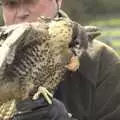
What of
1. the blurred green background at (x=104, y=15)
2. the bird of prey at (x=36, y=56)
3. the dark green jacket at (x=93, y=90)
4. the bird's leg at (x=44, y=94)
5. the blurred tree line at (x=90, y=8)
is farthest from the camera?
the blurred green background at (x=104, y=15)

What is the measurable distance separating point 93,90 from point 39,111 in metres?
0.78

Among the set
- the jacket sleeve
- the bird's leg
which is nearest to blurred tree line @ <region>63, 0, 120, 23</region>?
the jacket sleeve

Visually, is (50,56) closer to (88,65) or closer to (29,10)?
(29,10)

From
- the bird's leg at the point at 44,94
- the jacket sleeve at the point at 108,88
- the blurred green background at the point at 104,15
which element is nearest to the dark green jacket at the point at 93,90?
the jacket sleeve at the point at 108,88

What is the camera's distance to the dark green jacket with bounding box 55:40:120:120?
3.89 meters

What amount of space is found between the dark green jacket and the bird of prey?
560 millimetres

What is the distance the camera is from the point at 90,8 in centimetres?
1102

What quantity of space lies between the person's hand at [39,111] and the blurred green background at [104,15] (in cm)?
600

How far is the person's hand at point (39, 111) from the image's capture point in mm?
3125

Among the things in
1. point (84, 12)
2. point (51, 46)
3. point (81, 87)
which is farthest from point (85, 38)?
point (84, 12)

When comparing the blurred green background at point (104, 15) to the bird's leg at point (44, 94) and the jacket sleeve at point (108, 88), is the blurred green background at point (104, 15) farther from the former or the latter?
the bird's leg at point (44, 94)

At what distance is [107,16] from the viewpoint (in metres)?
12.1

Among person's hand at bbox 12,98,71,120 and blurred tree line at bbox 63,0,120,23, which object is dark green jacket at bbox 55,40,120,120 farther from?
blurred tree line at bbox 63,0,120,23

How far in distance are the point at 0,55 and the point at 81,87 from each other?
119 centimetres
